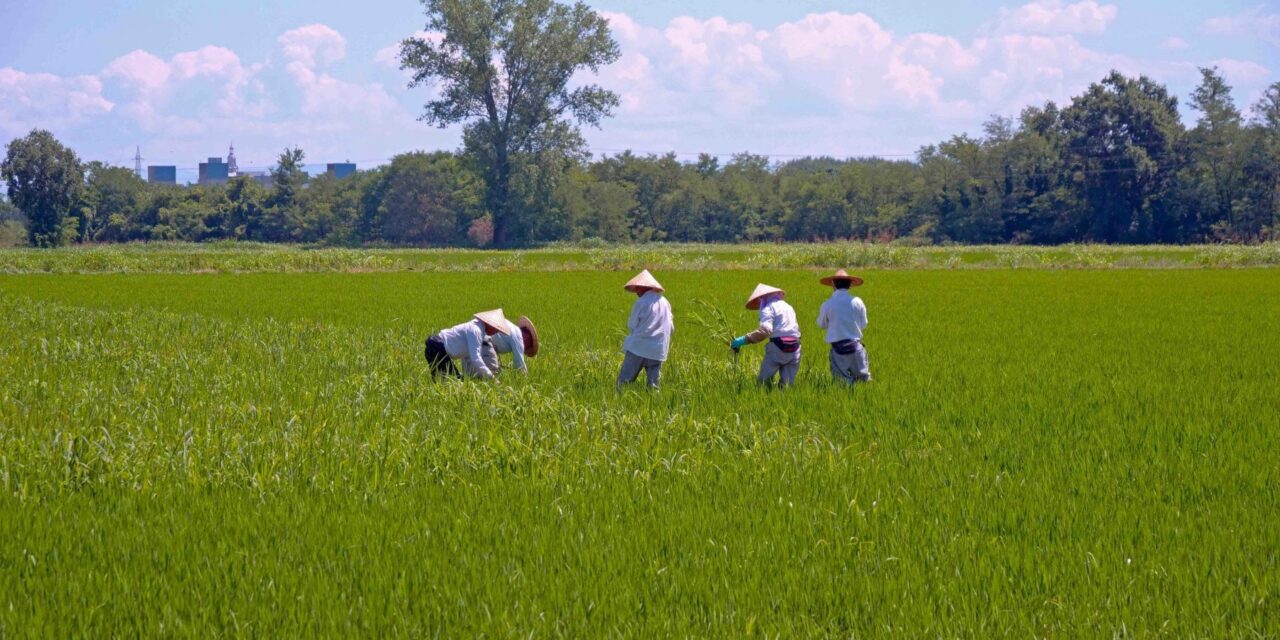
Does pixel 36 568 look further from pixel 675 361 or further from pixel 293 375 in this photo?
pixel 675 361

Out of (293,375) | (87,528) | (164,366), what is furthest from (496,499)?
(164,366)

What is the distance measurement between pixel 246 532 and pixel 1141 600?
4123 mm

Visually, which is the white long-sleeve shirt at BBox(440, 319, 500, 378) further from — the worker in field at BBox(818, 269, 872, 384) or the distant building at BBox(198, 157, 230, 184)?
the distant building at BBox(198, 157, 230, 184)

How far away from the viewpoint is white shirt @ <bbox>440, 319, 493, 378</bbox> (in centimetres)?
972

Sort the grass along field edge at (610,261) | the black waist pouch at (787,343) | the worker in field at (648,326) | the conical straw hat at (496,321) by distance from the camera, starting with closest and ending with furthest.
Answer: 1. the worker in field at (648,326)
2. the conical straw hat at (496,321)
3. the black waist pouch at (787,343)
4. the grass along field edge at (610,261)

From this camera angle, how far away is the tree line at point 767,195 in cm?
6200

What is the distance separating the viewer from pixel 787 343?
977 centimetres

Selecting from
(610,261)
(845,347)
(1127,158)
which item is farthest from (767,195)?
(845,347)

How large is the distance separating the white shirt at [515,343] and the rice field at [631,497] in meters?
0.42

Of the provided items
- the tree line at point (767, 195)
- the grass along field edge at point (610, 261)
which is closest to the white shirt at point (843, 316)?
the grass along field edge at point (610, 261)

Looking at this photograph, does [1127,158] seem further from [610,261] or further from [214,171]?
[214,171]

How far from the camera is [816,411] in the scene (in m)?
9.20

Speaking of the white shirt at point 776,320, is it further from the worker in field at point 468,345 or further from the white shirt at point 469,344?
the white shirt at point 469,344

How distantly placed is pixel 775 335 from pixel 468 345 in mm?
2670
